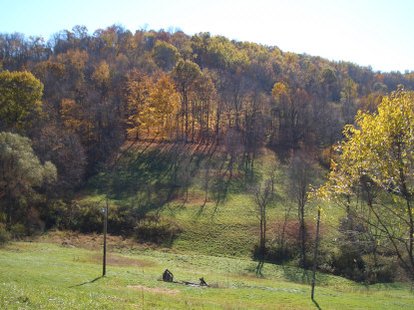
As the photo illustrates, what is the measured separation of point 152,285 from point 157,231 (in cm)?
2493

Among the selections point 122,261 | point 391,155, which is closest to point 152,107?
point 122,261

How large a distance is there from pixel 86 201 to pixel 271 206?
90.4 feet

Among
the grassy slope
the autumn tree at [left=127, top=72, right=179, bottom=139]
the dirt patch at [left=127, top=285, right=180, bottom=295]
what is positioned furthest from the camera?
the autumn tree at [left=127, top=72, right=179, bottom=139]

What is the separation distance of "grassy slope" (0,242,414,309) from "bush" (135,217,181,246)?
12.8 feet

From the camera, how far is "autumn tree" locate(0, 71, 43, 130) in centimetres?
6944

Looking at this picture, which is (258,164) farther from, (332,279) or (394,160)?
(394,160)

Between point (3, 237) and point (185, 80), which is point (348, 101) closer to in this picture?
point (185, 80)

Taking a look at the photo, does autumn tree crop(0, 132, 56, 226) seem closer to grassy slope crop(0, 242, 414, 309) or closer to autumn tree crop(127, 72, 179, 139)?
grassy slope crop(0, 242, 414, 309)

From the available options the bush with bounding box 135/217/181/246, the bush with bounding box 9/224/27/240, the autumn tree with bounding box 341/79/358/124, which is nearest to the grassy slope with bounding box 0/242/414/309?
the bush with bounding box 135/217/181/246

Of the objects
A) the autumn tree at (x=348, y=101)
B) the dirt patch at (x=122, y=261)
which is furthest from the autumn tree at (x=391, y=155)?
the autumn tree at (x=348, y=101)

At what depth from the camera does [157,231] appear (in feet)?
183

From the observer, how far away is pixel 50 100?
3199 inches

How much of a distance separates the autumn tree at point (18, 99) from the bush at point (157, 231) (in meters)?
28.6

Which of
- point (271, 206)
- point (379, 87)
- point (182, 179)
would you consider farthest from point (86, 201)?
point (379, 87)
